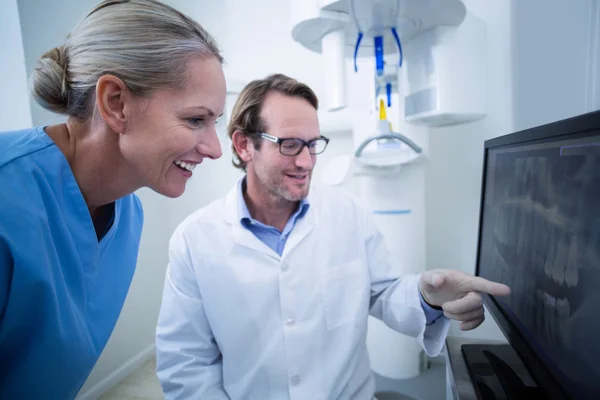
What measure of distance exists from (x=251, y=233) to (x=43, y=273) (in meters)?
0.51

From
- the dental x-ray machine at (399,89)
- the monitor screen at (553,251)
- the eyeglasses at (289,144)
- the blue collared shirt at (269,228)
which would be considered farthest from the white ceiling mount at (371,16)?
the blue collared shirt at (269,228)

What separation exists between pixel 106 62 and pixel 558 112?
1265 millimetres

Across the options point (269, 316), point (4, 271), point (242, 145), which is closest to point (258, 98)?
point (242, 145)

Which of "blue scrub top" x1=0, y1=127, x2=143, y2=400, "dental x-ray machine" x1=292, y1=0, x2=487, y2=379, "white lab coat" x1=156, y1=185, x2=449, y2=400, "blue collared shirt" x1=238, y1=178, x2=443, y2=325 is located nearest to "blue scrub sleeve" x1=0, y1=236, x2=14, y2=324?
"blue scrub top" x1=0, y1=127, x2=143, y2=400

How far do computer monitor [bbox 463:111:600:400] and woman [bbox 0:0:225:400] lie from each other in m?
0.61

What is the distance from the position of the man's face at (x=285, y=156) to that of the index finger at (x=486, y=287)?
1.71ft

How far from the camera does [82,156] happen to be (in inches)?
26.0

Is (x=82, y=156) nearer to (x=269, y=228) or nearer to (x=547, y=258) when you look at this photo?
(x=269, y=228)

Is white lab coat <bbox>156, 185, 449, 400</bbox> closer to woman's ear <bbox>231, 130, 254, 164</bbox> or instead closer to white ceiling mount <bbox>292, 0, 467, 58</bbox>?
woman's ear <bbox>231, 130, 254, 164</bbox>

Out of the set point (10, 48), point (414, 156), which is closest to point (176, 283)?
point (414, 156)

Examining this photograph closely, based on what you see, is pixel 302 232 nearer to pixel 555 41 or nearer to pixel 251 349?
pixel 251 349

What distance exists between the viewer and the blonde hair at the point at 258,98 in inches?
44.0

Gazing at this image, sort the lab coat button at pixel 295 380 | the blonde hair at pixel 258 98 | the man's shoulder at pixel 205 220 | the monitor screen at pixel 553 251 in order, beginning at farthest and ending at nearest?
1. the blonde hair at pixel 258 98
2. the man's shoulder at pixel 205 220
3. the lab coat button at pixel 295 380
4. the monitor screen at pixel 553 251

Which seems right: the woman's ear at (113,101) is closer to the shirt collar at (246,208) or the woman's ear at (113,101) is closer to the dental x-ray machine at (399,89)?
the shirt collar at (246,208)
